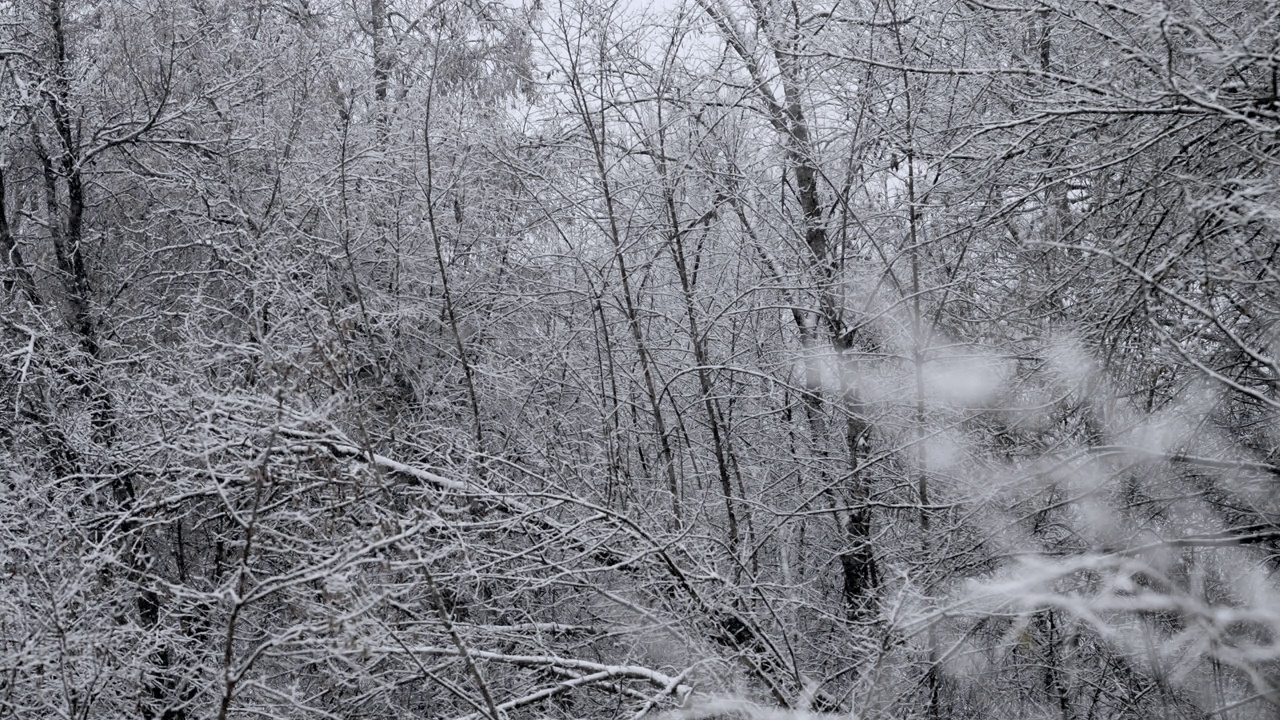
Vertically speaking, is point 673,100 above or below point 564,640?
above

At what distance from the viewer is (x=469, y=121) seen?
392 inches

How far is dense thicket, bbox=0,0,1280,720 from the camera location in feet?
16.9

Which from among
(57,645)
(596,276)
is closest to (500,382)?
(596,276)

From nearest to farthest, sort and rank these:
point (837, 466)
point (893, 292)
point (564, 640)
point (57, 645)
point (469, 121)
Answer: point (57, 645)
point (564, 640)
point (893, 292)
point (837, 466)
point (469, 121)

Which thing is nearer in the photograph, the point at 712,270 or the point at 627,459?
the point at 627,459

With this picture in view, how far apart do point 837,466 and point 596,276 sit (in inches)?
115

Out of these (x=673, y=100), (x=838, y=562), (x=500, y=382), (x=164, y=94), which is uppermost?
(x=164, y=94)

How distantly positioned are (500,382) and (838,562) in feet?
12.5

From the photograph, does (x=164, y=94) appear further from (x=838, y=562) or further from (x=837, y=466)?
(x=838, y=562)

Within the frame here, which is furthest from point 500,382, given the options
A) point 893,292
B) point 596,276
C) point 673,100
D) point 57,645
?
point 57,645

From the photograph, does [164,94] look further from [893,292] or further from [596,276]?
[893,292]

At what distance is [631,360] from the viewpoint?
9438 millimetres

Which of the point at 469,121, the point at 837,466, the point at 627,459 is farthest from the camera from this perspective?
the point at 469,121

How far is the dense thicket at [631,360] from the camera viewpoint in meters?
5.15
